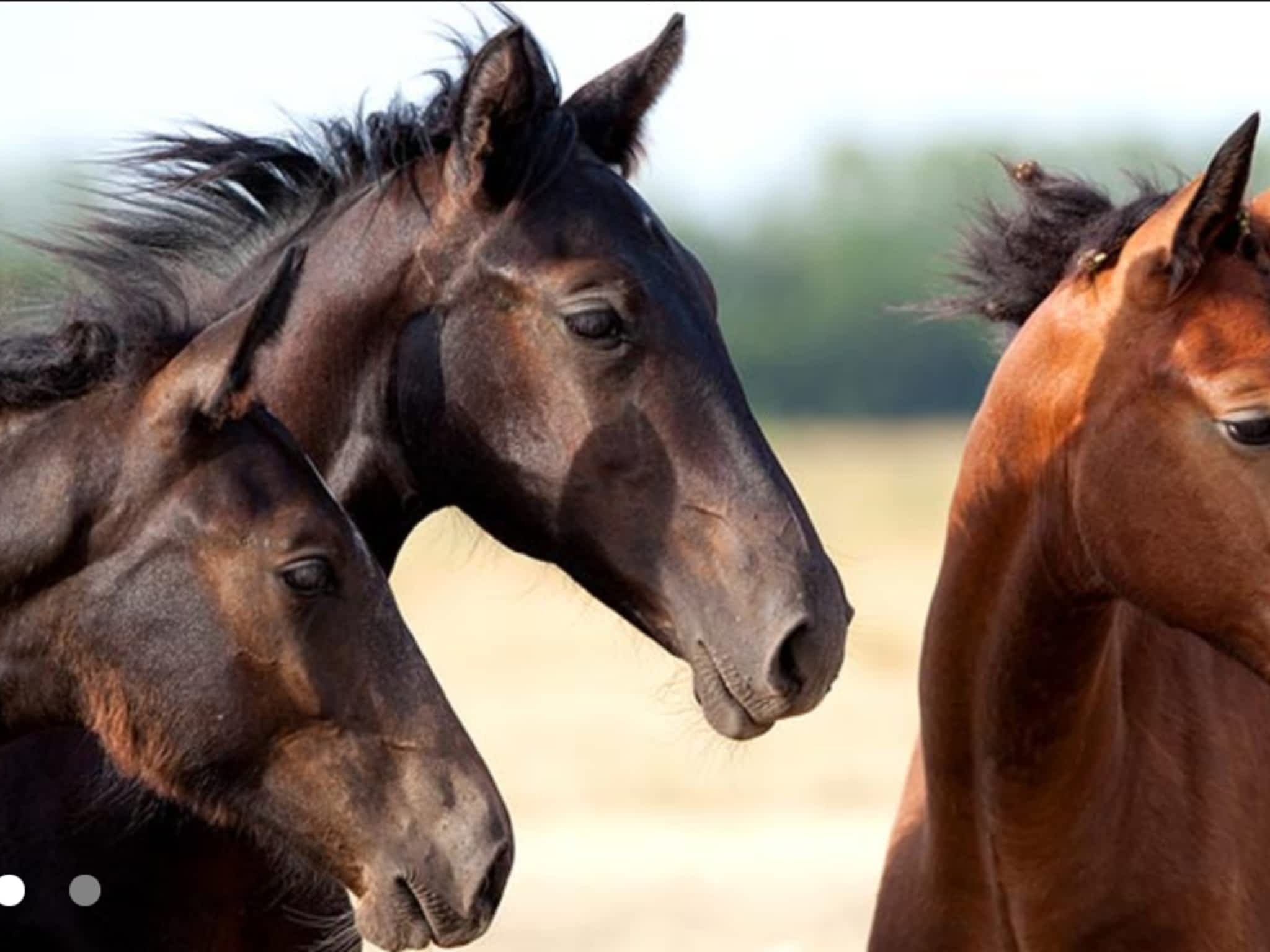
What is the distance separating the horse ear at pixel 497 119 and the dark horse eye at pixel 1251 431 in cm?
164

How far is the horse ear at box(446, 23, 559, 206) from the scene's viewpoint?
244 inches

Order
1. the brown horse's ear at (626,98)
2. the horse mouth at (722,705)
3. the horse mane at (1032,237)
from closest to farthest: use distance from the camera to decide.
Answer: the horse mouth at (722,705) < the horse mane at (1032,237) < the brown horse's ear at (626,98)

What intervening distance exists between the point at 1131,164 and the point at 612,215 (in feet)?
5.31

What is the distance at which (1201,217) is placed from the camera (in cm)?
591

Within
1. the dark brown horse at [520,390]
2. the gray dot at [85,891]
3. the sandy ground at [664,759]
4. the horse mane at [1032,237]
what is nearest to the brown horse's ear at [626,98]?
the dark brown horse at [520,390]

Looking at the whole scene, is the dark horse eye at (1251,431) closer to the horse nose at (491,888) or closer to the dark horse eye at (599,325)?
the dark horse eye at (599,325)

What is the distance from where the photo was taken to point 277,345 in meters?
6.30

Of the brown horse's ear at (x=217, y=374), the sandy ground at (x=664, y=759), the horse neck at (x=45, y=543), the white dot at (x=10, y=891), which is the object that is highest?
the brown horse's ear at (x=217, y=374)

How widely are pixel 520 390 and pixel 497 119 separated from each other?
0.62 meters

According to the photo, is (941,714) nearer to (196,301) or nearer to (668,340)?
(668,340)

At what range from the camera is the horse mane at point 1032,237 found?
639 centimetres

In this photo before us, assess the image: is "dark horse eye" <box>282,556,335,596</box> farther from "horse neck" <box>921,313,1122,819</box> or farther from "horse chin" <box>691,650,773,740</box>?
"horse neck" <box>921,313,1122,819</box>

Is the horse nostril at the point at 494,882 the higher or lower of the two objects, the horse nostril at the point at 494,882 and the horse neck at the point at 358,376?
the lower

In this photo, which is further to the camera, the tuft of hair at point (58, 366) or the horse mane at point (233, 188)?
the horse mane at point (233, 188)
